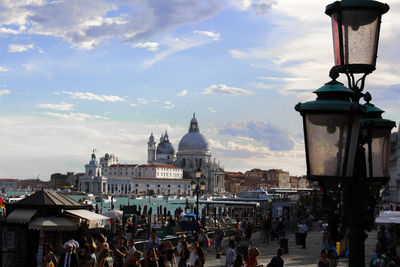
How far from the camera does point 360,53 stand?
423 centimetres

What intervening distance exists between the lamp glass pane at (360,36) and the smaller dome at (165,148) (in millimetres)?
173549

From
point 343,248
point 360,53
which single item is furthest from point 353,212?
point 343,248

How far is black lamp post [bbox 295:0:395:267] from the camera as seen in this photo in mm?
3947

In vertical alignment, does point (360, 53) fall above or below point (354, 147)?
above

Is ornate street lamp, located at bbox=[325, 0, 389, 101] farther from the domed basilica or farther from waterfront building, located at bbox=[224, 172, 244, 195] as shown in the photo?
waterfront building, located at bbox=[224, 172, 244, 195]

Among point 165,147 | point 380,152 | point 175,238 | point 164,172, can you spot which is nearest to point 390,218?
point 175,238

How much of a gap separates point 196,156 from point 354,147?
160m

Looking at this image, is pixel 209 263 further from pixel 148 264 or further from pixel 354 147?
pixel 354 147

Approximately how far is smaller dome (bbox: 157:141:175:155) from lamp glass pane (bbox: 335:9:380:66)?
569ft

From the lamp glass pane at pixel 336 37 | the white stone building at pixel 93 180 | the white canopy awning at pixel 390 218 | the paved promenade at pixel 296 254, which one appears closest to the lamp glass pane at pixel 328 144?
the lamp glass pane at pixel 336 37

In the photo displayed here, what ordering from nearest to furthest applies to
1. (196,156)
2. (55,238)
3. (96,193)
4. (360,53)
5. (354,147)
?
(354,147)
(360,53)
(55,238)
(96,193)
(196,156)

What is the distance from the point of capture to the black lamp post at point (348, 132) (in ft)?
13.0

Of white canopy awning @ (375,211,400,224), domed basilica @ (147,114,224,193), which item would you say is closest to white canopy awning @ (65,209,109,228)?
white canopy awning @ (375,211,400,224)

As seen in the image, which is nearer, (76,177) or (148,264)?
(148,264)
